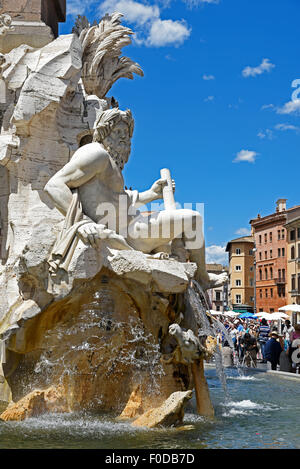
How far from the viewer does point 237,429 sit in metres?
6.58

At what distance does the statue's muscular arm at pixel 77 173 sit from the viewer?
7227mm

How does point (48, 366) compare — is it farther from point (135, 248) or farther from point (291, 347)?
point (291, 347)

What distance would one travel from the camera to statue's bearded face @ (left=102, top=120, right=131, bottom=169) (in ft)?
25.1

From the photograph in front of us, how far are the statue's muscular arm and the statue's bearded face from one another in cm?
33

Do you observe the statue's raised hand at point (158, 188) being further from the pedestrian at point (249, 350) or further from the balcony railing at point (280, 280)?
the balcony railing at point (280, 280)

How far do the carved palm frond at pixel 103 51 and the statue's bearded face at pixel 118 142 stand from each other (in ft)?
10.0

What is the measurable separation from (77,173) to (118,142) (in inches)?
30.7

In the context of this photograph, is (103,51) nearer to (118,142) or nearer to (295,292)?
(118,142)

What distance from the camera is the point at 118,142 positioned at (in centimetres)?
770

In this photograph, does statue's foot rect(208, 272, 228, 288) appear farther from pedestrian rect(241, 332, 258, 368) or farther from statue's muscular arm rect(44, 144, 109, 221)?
pedestrian rect(241, 332, 258, 368)

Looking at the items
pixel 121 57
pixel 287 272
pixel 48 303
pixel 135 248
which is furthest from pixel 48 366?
pixel 287 272

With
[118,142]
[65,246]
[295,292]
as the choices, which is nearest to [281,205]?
[295,292]

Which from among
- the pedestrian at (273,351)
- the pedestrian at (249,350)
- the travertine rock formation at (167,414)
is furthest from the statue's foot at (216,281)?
the pedestrian at (249,350)

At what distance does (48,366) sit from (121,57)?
19.8 feet
